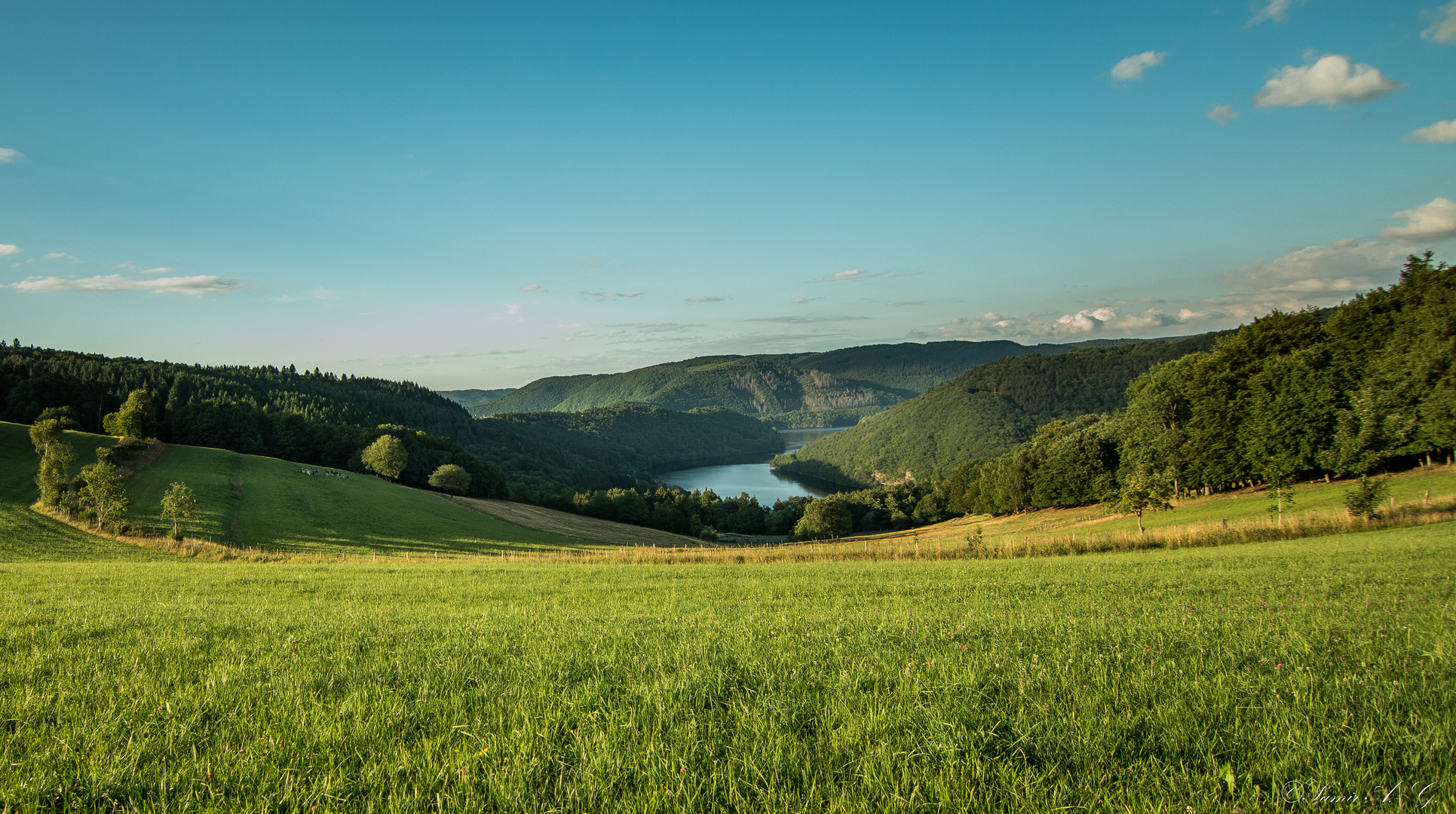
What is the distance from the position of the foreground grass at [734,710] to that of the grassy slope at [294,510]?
44145 mm

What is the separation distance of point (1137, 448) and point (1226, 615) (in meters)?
63.2

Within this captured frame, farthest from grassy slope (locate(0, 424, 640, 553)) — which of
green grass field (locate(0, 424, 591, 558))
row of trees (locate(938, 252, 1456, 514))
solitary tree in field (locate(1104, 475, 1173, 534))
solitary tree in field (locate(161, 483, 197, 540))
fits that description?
row of trees (locate(938, 252, 1456, 514))

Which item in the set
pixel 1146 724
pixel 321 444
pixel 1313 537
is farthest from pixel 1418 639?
pixel 321 444

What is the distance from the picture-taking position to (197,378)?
118 meters

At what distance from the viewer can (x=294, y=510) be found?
5259 cm

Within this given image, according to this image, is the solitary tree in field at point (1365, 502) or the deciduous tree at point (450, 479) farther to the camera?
the deciduous tree at point (450, 479)

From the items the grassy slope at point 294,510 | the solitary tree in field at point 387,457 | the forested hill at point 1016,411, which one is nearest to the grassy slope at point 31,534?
the grassy slope at point 294,510

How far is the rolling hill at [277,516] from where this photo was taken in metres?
37.3

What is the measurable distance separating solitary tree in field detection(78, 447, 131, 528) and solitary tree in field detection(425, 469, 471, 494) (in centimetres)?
4297

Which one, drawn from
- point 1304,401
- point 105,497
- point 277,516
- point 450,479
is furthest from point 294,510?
point 1304,401

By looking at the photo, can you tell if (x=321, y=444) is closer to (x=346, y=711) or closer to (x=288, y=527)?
(x=288, y=527)

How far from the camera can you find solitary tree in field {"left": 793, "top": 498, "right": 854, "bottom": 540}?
3632 inches

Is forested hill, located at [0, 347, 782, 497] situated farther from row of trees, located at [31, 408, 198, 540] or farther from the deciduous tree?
row of trees, located at [31, 408, 198, 540]

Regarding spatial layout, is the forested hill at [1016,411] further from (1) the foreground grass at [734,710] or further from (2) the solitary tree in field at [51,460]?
(1) the foreground grass at [734,710]
